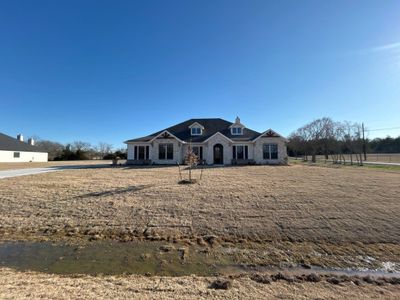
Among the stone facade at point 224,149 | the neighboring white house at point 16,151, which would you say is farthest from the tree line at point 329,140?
the neighboring white house at point 16,151

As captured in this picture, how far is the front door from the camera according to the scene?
89.1 ft

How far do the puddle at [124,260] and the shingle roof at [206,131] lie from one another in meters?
21.6

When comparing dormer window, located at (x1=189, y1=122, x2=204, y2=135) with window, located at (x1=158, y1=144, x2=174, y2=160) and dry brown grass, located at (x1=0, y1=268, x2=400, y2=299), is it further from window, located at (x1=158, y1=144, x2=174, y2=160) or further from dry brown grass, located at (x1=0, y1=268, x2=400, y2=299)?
dry brown grass, located at (x1=0, y1=268, x2=400, y2=299)

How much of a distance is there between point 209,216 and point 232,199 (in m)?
1.95

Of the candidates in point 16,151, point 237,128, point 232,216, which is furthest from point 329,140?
point 16,151

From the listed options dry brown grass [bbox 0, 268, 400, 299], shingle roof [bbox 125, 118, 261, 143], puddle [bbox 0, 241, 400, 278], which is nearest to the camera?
dry brown grass [bbox 0, 268, 400, 299]

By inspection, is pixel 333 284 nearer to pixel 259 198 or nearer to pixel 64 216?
pixel 259 198

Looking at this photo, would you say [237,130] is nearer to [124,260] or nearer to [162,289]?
[124,260]

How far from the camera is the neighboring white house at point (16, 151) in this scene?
42.5 m

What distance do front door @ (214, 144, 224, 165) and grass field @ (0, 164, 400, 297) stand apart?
15.1 meters

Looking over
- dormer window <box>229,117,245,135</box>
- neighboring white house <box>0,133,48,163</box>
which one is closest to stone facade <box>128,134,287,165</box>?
dormer window <box>229,117,245,135</box>

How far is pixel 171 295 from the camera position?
3.87 metres

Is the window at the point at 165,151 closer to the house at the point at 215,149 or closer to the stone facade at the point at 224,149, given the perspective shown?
the house at the point at 215,149

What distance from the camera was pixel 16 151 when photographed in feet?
147
